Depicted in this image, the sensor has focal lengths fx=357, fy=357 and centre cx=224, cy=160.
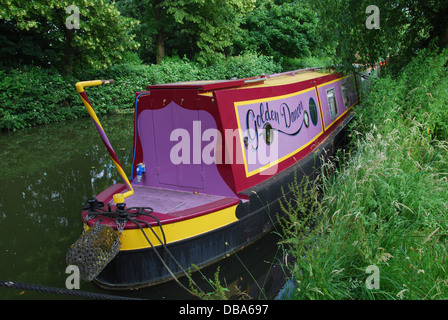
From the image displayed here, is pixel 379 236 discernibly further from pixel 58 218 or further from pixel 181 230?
pixel 58 218

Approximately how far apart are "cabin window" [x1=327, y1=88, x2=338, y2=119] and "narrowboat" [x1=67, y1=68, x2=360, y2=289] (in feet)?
6.55

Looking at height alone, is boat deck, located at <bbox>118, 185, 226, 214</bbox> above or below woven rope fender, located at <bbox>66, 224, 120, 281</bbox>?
above

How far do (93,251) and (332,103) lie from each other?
17.6 ft

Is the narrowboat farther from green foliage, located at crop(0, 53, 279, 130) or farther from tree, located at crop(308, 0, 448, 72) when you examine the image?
green foliage, located at crop(0, 53, 279, 130)

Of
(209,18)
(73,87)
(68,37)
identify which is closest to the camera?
(73,87)

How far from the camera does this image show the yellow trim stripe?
3.17 meters

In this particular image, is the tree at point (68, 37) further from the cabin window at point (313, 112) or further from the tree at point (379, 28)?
the cabin window at point (313, 112)

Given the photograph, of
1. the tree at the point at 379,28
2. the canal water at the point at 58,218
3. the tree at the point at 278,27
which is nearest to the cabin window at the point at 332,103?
the tree at the point at 379,28

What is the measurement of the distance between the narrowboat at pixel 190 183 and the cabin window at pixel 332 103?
1996 millimetres

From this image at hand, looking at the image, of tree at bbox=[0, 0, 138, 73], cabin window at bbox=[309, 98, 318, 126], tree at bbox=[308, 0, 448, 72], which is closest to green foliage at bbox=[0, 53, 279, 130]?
tree at bbox=[0, 0, 138, 73]

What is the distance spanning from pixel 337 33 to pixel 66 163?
597 cm

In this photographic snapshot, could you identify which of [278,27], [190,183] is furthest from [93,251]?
[278,27]

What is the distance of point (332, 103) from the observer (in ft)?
22.4

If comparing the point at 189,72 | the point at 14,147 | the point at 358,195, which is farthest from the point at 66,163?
the point at 189,72
